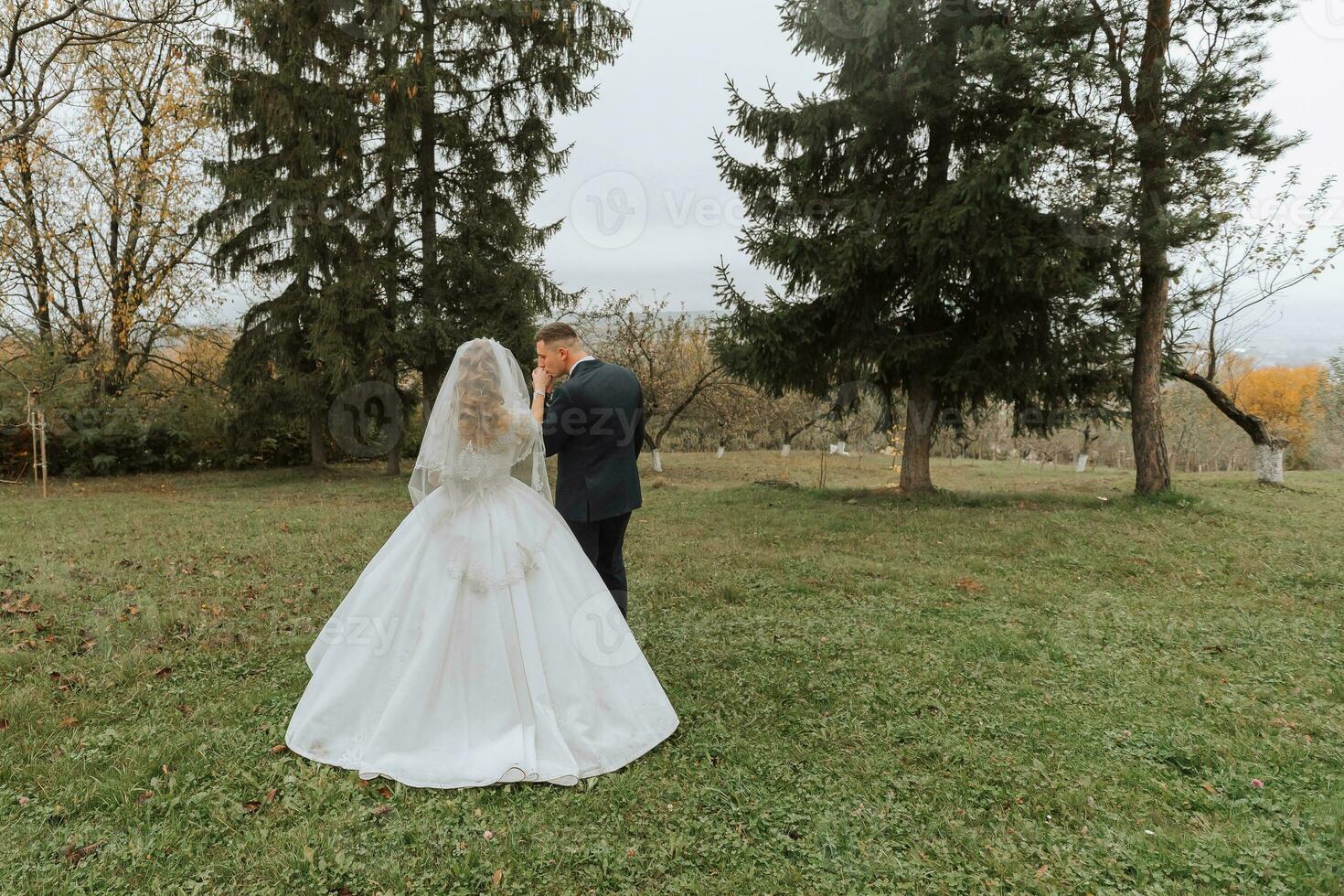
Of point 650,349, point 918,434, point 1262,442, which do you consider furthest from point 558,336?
point 650,349

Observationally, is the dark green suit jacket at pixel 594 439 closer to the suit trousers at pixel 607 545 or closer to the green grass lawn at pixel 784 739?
the suit trousers at pixel 607 545

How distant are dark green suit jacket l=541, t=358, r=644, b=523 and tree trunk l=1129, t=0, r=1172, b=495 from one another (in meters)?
11.0

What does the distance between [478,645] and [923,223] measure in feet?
34.0

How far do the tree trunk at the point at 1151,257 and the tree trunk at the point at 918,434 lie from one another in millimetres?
3708

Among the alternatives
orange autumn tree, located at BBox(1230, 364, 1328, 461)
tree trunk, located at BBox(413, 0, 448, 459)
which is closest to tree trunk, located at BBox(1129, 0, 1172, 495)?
tree trunk, located at BBox(413, 0, 448, 459)

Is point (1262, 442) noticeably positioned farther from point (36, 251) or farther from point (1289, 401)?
point (1289, 401)

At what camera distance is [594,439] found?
4773 millimetres

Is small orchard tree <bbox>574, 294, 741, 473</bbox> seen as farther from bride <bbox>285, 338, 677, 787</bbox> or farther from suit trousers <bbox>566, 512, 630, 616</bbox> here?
bride <bbox>285, 338, 677, 787</bbox>

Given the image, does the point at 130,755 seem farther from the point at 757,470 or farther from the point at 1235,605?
the point at 757,470

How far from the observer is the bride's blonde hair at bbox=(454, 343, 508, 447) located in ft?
13.7

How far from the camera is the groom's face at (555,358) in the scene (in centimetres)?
476

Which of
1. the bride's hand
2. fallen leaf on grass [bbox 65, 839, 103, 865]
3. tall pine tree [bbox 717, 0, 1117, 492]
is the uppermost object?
tall pine tree [bbox 717, 0, 1117, 492]

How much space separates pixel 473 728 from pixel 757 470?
70.7 feet

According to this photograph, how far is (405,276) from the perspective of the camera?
18.6 m
